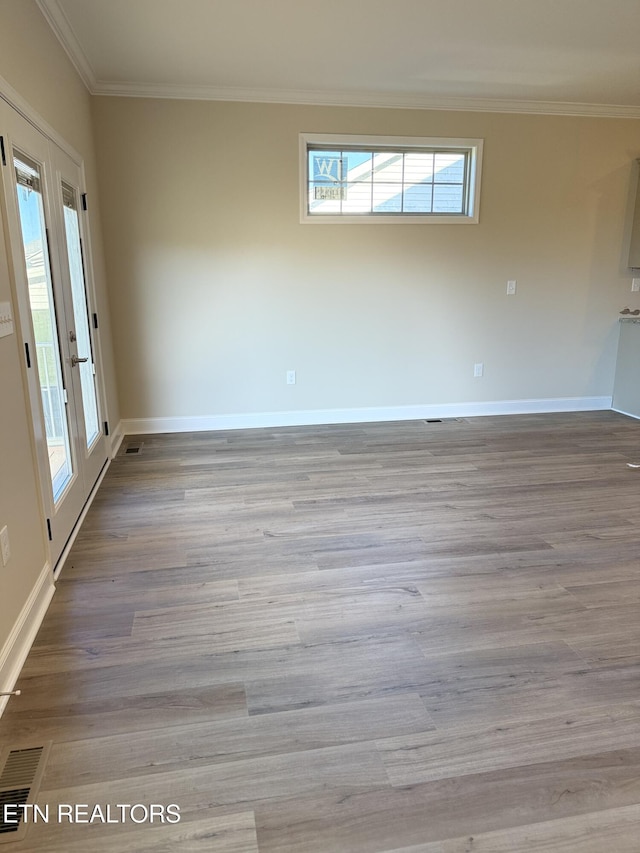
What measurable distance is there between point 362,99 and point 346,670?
4433mm

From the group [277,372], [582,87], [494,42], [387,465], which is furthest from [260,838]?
[582,87]

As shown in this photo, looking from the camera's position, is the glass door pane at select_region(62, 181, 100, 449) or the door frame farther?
the glass door pane at select_region(62, 181, 100, 449)

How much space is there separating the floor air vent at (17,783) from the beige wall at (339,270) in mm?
3561

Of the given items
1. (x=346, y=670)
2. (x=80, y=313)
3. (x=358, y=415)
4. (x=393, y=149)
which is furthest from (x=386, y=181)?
(x=346, y=670)

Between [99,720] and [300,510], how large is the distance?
1795 millimetres

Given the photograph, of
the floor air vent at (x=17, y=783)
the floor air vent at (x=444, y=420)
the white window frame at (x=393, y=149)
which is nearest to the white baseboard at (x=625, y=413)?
the floor air vent at (x=444, y=420)

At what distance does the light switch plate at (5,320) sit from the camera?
214 cm

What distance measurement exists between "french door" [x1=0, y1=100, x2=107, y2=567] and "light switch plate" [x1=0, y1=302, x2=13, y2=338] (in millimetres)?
133

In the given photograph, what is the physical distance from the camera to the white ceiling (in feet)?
10.3

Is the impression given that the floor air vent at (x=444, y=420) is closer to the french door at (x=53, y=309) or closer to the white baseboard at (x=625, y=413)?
the white baseboard at (x=625, y=413)

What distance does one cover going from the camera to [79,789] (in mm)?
1611

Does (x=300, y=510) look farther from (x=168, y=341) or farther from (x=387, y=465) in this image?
(x=168, y=341)

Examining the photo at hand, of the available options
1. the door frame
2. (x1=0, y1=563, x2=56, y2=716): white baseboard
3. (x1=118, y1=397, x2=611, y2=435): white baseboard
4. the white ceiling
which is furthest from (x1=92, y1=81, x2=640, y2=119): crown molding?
(x1=0, y1=563, x2=56, y2=716): white baseboard

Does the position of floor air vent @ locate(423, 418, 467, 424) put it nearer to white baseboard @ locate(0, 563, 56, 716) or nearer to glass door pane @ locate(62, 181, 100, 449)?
glass door pane @ locate(62, 181, 100, 449)
